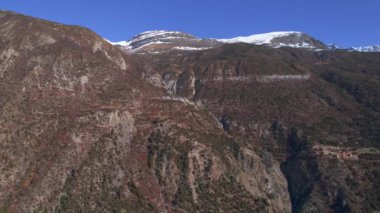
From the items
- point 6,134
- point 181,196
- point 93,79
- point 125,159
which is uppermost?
point 93,79

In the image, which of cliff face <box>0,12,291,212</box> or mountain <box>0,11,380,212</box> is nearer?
cliff face <box>0,12,291,212</box>

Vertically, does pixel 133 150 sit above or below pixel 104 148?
A: below

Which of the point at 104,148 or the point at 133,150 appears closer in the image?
the point at 104,148

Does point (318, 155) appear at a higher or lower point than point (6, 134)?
lower

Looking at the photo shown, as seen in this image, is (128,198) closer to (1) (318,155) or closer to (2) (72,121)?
(2) (72,121)

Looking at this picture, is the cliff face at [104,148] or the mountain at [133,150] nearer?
the cliff face at [104,148]

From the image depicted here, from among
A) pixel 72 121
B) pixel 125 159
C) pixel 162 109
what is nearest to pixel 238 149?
pixel 162 109

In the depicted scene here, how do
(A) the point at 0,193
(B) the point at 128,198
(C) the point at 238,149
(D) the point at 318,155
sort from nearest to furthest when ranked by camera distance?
(A) the point at 0,193 → (B) the point at 128,198 → (C) the point at 238,149 → (D) the point at 318,155

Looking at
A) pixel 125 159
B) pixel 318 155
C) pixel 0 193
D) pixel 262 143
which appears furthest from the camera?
pixel 262 143
